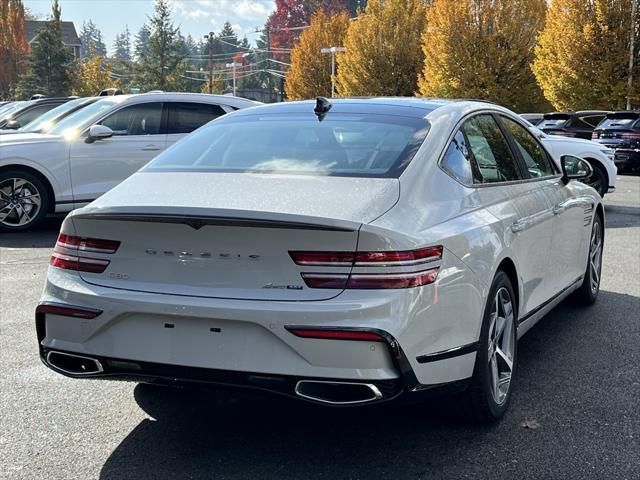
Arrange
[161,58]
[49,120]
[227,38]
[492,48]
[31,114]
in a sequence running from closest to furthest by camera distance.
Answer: [49,120], [31,114], [492,48], [161,58], [227,38]

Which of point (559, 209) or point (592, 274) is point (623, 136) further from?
point (559, 209)

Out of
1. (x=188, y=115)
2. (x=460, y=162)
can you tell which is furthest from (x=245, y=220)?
(x=188, y=115)

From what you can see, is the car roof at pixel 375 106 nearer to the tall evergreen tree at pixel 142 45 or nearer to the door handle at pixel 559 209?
the door handle at pixel 559 209

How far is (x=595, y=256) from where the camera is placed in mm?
6387

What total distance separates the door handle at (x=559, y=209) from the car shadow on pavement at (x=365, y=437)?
3.27 feet

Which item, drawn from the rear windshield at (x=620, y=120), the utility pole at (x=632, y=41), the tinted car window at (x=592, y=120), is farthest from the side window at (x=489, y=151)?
the utility pole at (x=632, y=41)

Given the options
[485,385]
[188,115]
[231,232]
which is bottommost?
[485,385]

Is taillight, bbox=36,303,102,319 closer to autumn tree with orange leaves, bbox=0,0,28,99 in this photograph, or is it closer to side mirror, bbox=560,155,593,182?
side mirror, bbox=560,155,593,182

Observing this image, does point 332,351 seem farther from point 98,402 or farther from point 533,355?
point 533,355

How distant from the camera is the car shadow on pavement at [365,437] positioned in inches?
134

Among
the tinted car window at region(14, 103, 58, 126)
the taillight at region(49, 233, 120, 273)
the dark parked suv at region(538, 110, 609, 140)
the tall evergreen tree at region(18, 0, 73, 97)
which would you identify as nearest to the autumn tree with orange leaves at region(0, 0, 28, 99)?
the tall evergreen tree at region(18, 0, 73, 97)

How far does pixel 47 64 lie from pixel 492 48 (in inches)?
1388

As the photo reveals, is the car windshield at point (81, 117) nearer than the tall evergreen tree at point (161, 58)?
Yes

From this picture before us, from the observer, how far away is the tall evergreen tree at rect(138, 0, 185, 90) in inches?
2741
